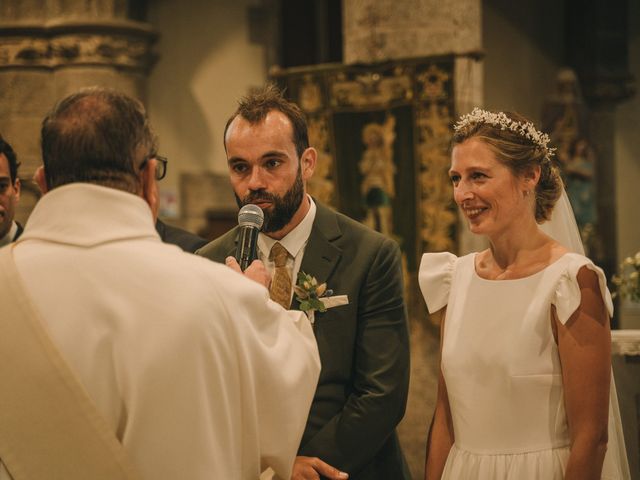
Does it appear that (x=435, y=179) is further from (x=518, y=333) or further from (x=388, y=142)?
(x=518, y=333)

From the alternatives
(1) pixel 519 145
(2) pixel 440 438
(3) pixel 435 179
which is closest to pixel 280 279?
(2) pixel 440 438

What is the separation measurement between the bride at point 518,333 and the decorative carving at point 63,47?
5.54m

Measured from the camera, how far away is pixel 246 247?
256 cm

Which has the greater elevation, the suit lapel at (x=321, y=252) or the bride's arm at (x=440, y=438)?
the suit lapel at (x=321, y=252)

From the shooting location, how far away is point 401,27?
5.98 m

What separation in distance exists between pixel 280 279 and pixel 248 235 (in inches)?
17.4

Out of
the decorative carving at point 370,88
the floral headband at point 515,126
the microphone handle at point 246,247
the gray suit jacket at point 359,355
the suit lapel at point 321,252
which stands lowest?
the gray suit jacket at point 359,355

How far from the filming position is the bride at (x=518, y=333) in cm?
263

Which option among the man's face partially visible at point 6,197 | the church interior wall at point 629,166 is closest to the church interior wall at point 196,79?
the church interior wall at point 629,166

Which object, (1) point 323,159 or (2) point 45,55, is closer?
(1) point 323,159

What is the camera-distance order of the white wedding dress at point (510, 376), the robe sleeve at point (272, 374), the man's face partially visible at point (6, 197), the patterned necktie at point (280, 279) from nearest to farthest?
the robe sleeve at point (272, 374) → the white wedding dress at point (510, 376) → the patterned necktie at point (280, 279) → the man's face partially visible at point (6, 197)

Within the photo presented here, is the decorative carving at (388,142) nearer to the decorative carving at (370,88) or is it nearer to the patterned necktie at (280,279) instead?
the decorative carving at (370,88)

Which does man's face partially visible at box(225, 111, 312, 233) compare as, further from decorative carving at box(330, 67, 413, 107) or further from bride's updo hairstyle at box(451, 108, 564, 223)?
decorative carving at box(330, 67, 413, 107)

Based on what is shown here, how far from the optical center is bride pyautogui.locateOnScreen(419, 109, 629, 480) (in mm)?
2631
